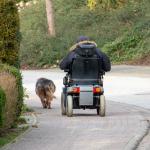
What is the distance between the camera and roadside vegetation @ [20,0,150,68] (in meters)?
43.2

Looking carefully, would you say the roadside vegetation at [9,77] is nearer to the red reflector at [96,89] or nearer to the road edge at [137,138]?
the red reflector at [96,89]

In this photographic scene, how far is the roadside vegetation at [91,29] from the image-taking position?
43156mm

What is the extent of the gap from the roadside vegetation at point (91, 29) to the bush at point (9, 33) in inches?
1013

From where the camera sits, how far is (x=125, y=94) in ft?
77.9

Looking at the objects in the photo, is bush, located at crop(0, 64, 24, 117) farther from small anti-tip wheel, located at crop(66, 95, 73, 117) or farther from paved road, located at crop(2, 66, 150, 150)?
small anti-tip wheel, located at crop(66, 95, 73, 117)

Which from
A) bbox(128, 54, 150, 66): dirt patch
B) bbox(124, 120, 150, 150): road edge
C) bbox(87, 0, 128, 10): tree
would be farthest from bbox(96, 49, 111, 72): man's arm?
bbox(87, 0, 128, 10): tree

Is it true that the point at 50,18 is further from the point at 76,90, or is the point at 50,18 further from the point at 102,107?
the point at 102,107

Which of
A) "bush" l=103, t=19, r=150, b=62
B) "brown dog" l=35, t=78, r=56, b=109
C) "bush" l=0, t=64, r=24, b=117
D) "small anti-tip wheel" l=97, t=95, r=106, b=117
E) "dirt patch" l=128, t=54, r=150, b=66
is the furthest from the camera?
"bush" l=103, t=19, r=150, b=62

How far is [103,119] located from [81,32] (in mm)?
31109

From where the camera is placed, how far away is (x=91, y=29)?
46.5 metres

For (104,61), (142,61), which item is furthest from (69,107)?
(142,61)

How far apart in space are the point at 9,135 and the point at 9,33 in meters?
3.86

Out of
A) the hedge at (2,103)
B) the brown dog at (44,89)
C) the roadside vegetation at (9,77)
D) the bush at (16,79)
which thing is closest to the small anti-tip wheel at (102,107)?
the roadside vegetation at (9,77)

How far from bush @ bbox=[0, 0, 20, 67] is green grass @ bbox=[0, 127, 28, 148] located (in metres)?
2.73
